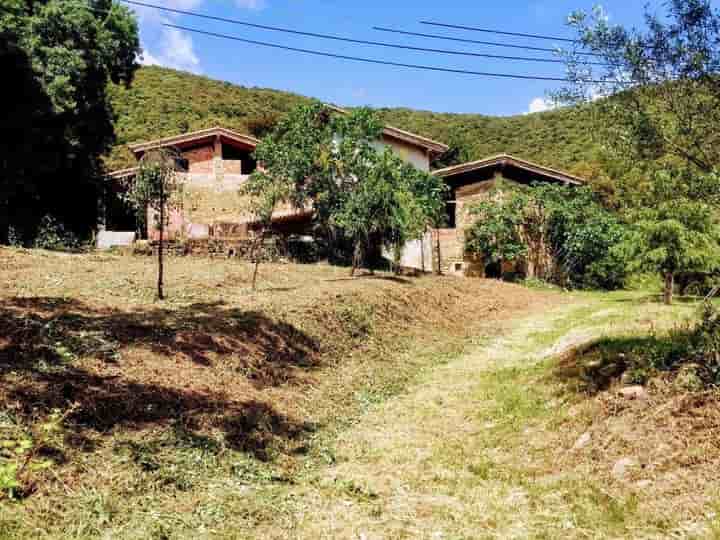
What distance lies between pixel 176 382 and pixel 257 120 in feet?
122

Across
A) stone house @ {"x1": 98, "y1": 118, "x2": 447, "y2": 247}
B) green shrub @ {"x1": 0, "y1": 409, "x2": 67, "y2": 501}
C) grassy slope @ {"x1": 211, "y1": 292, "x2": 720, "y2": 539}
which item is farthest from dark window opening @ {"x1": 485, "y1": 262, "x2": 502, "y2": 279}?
green shrub @ {"x1": 0, "y1": 409, "x2": 67, "y2": 501}

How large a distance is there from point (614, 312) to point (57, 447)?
482 inches

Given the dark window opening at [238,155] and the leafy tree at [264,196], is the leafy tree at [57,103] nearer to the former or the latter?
the dark window opening at [238,155]

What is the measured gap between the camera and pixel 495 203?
950 inches

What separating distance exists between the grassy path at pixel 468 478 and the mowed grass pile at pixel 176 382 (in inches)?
19.4

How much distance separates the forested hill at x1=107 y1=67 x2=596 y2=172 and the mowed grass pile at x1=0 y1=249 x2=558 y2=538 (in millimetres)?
26326

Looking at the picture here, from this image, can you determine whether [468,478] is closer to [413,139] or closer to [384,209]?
[384,209]

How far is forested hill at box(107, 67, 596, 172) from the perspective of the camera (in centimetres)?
4031

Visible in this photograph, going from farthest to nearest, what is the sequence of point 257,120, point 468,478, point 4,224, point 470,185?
point 257,120
point 470,185
point 4,224
point 468,478

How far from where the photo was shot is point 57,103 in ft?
64.4

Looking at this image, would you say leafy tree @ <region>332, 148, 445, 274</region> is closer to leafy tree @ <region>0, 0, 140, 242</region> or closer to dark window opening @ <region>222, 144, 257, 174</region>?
dark window opening @ <region>222, 144, 257, 174</region>

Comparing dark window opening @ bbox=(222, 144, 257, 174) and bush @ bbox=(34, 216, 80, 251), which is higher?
dark window opening @ bbox=(222, 144, 257, 174)

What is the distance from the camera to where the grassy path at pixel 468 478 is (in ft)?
14.2

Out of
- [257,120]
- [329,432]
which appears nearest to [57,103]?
[329,432]
